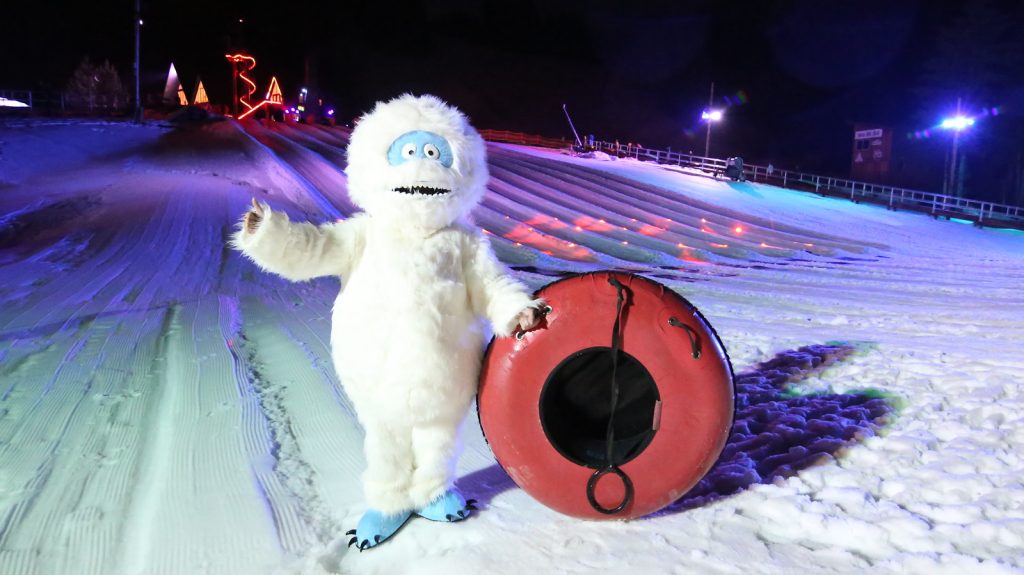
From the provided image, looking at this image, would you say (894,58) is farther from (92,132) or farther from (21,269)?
(21,269)

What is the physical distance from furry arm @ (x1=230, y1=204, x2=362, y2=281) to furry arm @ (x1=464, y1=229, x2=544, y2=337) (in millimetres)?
469

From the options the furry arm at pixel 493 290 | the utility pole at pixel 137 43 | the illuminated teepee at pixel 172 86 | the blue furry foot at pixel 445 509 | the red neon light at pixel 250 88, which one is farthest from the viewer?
the illuminated teepee at pixel 172 86

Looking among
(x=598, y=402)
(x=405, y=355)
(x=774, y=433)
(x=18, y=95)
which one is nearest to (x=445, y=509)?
(x=405, y=355)

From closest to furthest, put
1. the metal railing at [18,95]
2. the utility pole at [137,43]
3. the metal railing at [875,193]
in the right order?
the metal railing at [875,193] → the utility pole at [137,43] → the metal railing at [18,95]

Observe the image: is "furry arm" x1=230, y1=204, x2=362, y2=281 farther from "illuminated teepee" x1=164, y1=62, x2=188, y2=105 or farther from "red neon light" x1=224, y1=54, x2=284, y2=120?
"illuminated teepee" x1=164, y1=62, x2=188, y2=105

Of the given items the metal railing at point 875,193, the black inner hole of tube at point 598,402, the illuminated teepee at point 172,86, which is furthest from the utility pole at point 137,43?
the illuminated teepee at point 172,86

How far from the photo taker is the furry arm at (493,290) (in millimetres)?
2535

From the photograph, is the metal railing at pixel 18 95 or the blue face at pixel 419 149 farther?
the metal railing at pixel 18 95

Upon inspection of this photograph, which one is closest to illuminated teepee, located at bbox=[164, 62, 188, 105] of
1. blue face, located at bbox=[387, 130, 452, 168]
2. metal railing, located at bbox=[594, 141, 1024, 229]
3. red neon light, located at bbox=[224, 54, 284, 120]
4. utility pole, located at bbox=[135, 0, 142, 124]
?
red neon light, located at bbox=[224, 54, 284, 120]

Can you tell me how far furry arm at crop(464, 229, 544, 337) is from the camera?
2.54 metres

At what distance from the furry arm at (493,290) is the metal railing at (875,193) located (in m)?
23.2

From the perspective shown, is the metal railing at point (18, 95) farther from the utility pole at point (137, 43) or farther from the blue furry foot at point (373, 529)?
the blue furry foot at point (373, 529)

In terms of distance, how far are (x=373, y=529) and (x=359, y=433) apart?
1.14 metres

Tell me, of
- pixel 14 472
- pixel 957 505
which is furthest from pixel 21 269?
pixel 957 505
